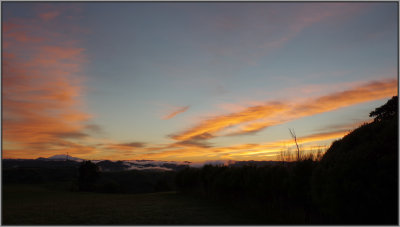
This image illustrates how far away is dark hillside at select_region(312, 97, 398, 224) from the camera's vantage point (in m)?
7.11

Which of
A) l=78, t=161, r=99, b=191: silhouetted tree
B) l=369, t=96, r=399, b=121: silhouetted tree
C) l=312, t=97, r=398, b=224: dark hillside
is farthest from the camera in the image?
l=78, t=161, r=99, b=191: silhouetted tree

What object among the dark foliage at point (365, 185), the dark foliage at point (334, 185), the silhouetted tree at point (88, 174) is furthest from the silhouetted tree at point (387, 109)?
the silhouetted tree at point (88, 174)

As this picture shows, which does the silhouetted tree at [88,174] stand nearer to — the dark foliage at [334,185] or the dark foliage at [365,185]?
the dark foliage at [334,185]

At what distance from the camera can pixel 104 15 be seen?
41.6 feet

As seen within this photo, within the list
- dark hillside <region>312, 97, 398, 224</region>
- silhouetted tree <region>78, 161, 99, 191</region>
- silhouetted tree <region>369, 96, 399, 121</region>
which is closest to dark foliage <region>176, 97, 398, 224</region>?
dark hillside <region>312, 97, 398, 224</region>

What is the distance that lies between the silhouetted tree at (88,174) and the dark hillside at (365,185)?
51.7 metres

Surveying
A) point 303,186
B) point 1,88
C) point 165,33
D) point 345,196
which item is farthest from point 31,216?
point 345,196

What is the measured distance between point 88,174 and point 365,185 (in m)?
54.6

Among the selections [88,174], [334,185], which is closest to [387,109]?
[334,185]

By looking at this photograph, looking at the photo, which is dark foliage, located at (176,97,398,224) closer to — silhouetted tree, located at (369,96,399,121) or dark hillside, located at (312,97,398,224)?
dark hillside, located at (312,97,398,224)

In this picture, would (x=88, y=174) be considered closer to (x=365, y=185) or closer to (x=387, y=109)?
(x=387, y=109)

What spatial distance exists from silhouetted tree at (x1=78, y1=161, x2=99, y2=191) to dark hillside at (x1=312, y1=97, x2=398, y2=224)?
5167cm

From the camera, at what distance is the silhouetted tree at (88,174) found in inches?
2094

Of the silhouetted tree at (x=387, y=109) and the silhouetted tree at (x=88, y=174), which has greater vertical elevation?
the silhouetted tree at (x=387, y=109)
